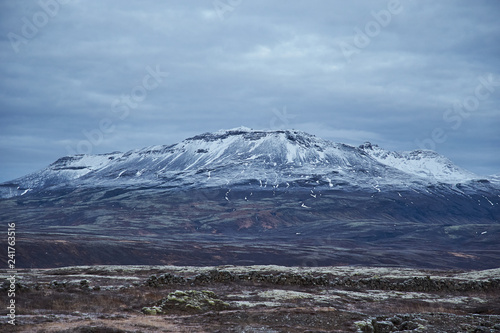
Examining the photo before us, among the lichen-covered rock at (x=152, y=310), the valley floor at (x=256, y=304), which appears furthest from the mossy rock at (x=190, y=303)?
the lichen-covered rock at (x=152, y=310)

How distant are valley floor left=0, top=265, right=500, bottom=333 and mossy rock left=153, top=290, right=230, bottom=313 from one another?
0.08 feet

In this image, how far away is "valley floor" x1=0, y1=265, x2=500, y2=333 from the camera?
26453 mm

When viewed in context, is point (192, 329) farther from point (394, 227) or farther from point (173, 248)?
point (394, 227)

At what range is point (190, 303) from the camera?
33250 millimetres

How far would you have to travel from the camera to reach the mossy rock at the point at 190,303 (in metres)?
32.5

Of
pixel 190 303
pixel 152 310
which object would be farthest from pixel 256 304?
pixel 152 310

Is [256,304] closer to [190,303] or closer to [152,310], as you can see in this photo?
[190,303]

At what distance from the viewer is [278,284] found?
157ft

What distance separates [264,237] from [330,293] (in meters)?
139

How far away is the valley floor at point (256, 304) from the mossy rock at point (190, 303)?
25mm

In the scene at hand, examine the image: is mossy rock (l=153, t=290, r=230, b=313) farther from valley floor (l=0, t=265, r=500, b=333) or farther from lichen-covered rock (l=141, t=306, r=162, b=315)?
lichen-covered rock (l=141, t=306, r=162, b=315)

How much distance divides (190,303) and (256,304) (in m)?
4.59

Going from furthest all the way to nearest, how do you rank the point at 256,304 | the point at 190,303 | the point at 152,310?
the point at 256,304, the point at 190,303, the point at 152,310

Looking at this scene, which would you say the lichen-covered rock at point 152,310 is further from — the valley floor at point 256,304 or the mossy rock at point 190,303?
the mossy rock at point 190,303
